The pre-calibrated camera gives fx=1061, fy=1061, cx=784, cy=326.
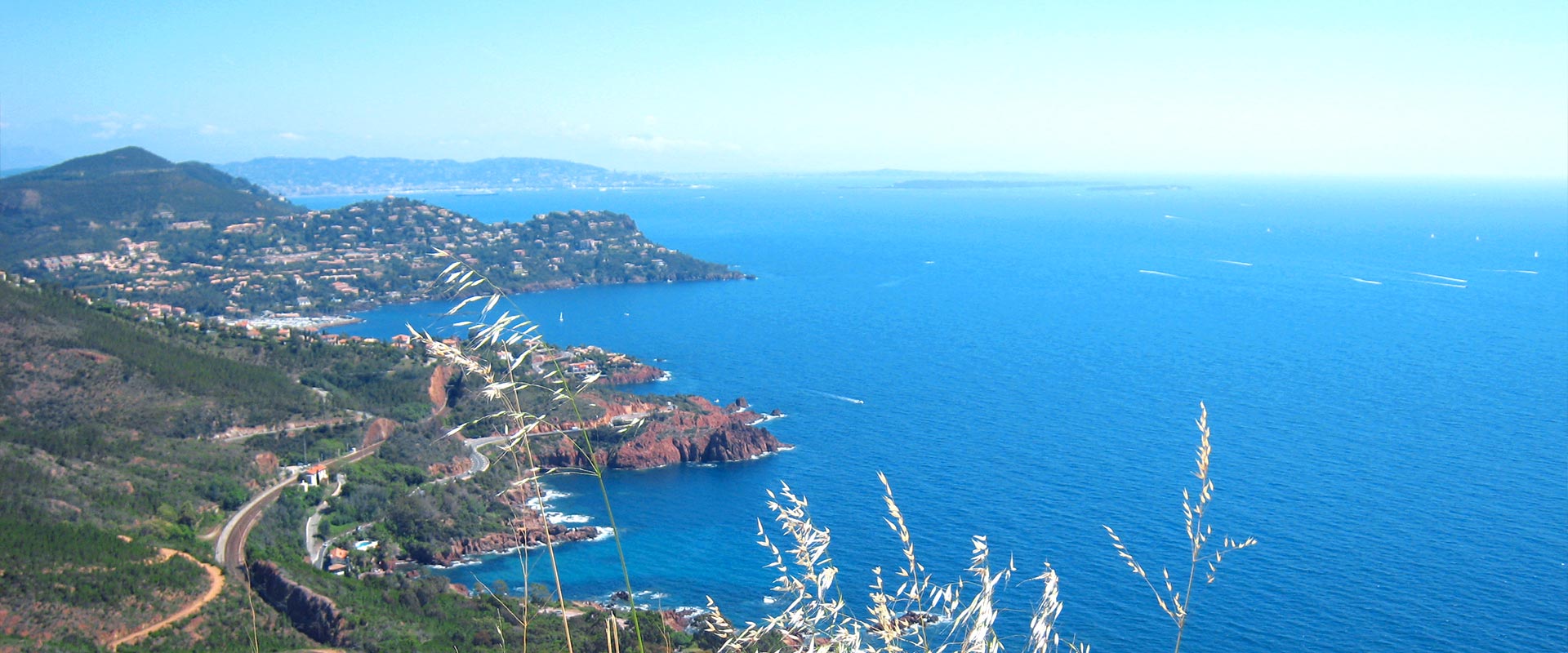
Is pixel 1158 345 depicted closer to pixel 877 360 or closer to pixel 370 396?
pixel 877 360

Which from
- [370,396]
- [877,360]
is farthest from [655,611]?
[877,360]

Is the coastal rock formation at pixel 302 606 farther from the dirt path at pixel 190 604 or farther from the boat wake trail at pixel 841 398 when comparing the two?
the boat wake trail at pixel 841 398

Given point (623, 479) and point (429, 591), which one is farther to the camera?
point (623, 479)

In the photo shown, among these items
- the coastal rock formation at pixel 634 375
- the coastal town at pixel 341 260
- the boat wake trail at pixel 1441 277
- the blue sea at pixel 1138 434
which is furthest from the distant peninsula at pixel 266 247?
the boat wake trail at pixel 1441 277

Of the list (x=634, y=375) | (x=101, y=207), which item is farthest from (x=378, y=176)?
(x=634, y=375)

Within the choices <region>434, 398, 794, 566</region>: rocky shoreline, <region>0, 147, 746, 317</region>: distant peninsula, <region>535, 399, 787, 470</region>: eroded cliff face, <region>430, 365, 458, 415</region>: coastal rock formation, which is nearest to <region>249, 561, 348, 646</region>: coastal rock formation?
<region>434, 398, 794, 566</region>: rocky shoreline

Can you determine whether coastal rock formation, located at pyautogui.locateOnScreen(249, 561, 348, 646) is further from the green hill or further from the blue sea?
the green hill

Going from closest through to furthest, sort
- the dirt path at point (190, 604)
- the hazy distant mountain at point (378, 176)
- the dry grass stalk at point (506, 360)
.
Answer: the dry grass stalk at point (506, 360)
the dirt path at point (190, 604)
the hazy distant mountain at point (378, 176)
